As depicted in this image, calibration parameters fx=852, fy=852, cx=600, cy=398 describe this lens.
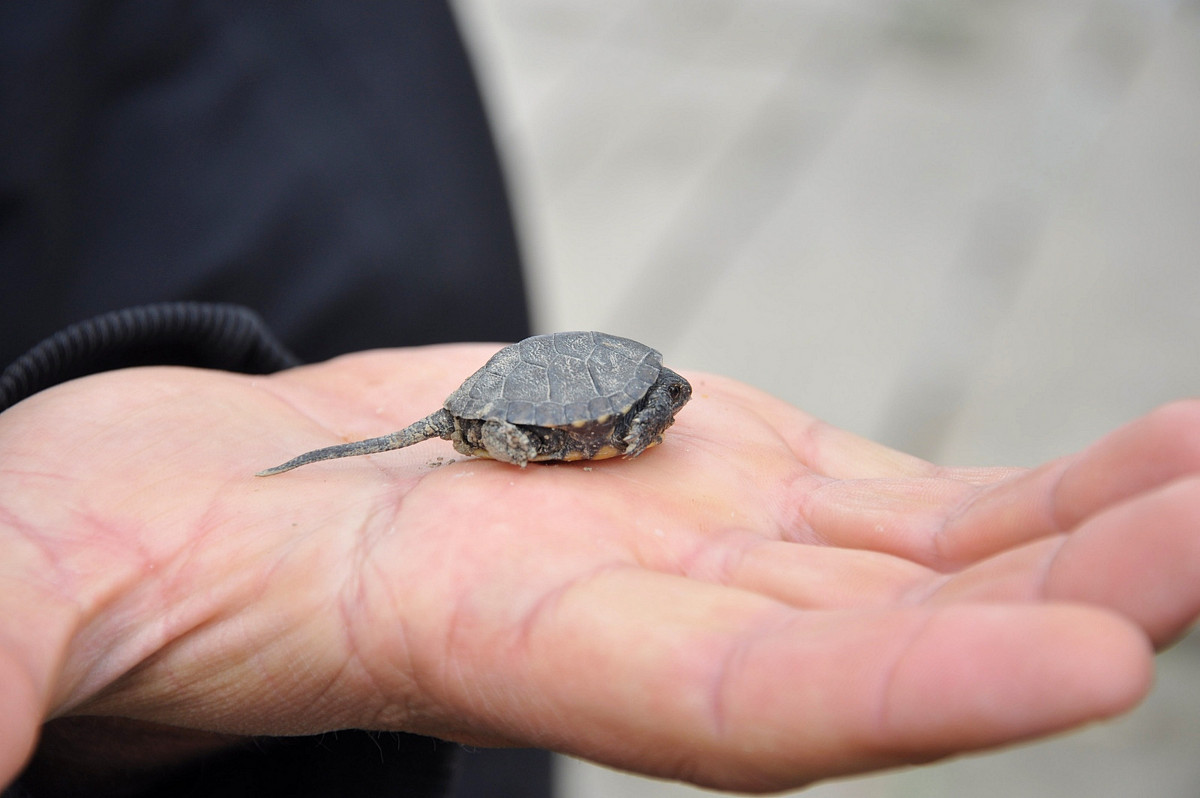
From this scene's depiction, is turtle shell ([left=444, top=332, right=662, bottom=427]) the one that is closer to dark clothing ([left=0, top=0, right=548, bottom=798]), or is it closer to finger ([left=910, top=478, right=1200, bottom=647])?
dark clothing ([left=0, top=0, right=548, bottom=798])

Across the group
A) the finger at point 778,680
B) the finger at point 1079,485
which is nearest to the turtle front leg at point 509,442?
the finger at point 778,680

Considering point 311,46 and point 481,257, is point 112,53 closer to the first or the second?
point 311,46

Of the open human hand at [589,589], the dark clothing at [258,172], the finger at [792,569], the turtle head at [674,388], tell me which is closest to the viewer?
the open human hand at [589,589]

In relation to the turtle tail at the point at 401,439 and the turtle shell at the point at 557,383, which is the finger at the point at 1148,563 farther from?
the turtle tail at the point at 401,439

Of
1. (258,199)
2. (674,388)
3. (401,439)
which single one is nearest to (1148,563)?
(674,388)

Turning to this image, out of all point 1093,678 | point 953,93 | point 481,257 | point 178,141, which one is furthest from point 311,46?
point 953,93

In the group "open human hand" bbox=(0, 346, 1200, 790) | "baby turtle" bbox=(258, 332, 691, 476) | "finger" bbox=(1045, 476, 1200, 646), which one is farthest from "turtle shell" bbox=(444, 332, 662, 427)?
"finger" bbox=(1045, 476, 1200, 646)
